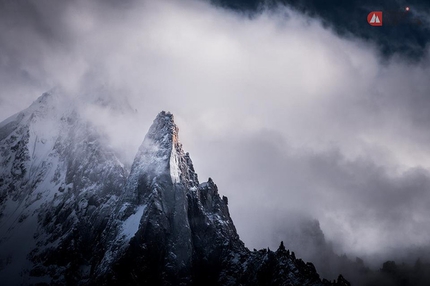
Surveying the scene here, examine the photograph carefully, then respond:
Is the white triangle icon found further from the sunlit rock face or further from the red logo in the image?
the sunlit rock face

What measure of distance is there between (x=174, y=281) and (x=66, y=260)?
278 ft

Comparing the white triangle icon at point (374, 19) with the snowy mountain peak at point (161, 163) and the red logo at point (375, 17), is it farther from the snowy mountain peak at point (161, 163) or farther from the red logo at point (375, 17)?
the snowy mountain peak at point (161, 163)

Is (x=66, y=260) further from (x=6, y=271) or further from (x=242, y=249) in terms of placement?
(x=242, y=249)

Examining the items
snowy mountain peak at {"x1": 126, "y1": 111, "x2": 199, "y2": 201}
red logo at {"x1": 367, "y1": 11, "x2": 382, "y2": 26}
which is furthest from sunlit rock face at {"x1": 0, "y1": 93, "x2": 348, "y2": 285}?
red logo at {"x1": 367, "y1": 11, "x2": 382, "y2": 26}

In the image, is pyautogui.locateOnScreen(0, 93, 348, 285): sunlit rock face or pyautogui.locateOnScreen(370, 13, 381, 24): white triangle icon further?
pyautogui.locateOnScreen(0, 93, 348, 285): sunlit rock face

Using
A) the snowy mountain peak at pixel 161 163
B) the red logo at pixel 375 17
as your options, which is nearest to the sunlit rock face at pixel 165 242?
the snowy mountain peak at pixel 161 163

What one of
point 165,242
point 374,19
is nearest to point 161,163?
point 165,242

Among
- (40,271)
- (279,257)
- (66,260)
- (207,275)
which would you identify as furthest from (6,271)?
(279,257)

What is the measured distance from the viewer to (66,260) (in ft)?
609

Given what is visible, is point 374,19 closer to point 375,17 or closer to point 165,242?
point 375,17

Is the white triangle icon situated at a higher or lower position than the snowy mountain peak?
lower

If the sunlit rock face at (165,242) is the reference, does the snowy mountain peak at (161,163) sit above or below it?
above

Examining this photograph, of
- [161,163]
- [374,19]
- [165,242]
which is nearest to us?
[374,19]

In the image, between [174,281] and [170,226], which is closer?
[174,281]
